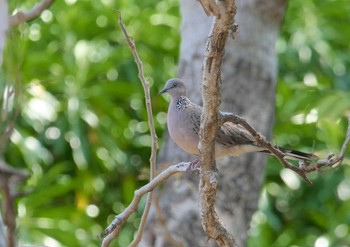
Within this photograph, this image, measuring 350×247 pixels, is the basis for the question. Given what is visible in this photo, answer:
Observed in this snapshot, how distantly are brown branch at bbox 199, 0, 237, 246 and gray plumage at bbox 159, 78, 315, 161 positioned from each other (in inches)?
38.2

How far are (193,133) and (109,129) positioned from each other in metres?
3.39

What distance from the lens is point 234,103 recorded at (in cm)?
526

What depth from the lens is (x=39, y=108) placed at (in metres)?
7.14

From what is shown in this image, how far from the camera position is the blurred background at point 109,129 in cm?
A: 684

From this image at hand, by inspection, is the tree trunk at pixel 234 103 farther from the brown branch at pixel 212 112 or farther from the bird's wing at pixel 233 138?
the brown branch at pixel 212 112

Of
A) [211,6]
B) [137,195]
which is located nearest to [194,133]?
[137,195]

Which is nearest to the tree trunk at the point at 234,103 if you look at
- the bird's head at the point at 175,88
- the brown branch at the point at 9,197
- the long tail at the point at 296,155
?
the bird's head at the point at 175,88

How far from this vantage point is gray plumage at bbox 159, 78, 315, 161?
3.92 m

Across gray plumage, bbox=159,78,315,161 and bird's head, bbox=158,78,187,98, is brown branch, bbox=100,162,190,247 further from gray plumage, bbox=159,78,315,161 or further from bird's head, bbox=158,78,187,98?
bird's head, bbox=158,78,187,98

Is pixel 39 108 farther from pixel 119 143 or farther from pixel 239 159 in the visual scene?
pixel 239 159

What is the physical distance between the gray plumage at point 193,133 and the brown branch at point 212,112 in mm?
970

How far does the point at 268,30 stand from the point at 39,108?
235cm

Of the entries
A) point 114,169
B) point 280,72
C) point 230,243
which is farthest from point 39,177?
point 230,243

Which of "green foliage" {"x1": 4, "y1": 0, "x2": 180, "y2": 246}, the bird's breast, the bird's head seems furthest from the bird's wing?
"green foliage" {"x1": 4, "y1": 0, "x2": 180, "y2": 246}
